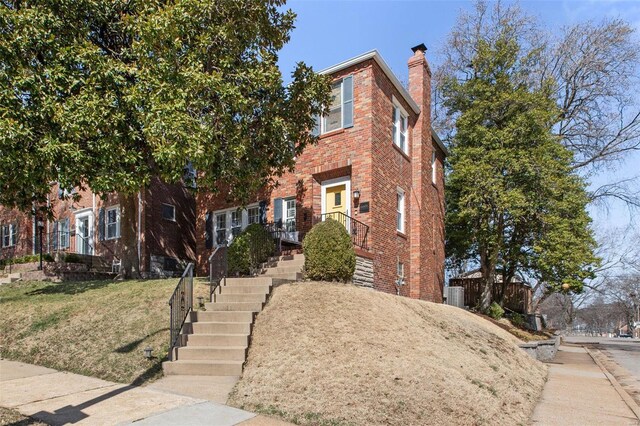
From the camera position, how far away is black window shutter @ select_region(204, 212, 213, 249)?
55.1ft

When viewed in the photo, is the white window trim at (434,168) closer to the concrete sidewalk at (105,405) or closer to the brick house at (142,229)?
the brick house at (142,229)

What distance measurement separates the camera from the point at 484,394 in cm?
631

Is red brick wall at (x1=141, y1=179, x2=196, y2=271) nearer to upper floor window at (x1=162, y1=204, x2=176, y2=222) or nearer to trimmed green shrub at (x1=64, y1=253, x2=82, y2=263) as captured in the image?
upper floor window at (x1=162, y1=204, x2=176, y2=222)

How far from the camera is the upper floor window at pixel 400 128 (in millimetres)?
15195

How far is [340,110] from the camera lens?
14.1 meters

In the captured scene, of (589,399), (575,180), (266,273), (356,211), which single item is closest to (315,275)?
(266,273)

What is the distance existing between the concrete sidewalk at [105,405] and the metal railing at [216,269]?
2.99m

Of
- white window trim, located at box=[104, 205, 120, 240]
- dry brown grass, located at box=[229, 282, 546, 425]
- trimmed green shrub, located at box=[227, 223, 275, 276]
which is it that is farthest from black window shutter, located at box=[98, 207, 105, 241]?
dry brown grass, located at box=[229, 282, 546, 425]

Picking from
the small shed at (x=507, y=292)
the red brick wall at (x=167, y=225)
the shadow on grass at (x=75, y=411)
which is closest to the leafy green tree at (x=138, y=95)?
the shadow on grass at (x=75, y=411)

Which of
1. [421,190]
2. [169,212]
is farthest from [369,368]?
[169,212]

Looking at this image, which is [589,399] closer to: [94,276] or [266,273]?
[266,273]

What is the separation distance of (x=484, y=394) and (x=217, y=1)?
968 cm

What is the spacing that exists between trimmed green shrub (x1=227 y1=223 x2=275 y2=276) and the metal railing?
1854 millimetres

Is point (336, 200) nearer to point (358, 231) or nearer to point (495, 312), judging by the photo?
point (358, 231)
